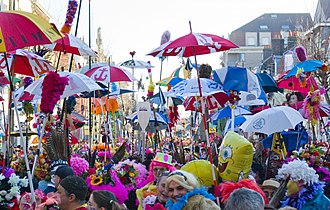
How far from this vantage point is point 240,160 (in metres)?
7.12

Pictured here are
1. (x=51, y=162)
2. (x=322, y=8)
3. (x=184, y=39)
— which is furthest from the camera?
(x=322, y=8)

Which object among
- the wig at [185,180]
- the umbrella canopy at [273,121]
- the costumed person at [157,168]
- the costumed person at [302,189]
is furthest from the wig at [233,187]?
the umbrella canopy at [273,121]

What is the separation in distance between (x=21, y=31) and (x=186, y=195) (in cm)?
213

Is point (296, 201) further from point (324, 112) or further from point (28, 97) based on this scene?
point (28, 97)

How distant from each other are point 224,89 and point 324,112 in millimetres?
2142

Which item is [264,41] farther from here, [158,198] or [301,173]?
[158,198]

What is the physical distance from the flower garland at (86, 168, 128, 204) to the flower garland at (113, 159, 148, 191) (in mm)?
799

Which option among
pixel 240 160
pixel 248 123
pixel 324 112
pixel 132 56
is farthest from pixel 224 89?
pixel 132 56

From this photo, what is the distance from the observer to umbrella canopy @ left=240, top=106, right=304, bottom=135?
27.7ft

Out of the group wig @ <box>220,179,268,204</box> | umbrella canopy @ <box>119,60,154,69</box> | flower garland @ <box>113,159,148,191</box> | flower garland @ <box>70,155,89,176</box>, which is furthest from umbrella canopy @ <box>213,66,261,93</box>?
umbrella canopy @ <box>119,60,154,69</box>

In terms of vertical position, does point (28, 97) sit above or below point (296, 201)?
above

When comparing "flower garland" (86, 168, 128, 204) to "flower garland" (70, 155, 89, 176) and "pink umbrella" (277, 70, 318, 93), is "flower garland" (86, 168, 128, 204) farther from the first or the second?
"pink umbrella" (277, 70, 318, 93)

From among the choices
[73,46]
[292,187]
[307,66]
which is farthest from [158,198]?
[307,66]

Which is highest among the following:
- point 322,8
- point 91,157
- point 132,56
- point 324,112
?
point 322,8
